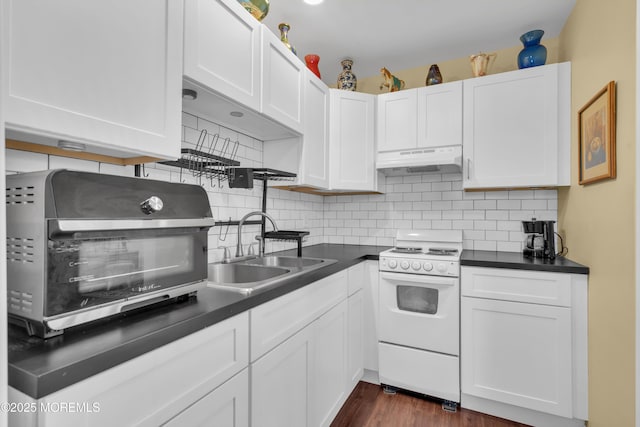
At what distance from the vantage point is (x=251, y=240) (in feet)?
7.24

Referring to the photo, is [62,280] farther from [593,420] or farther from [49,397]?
[593,420]

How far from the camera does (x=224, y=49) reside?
1.48 meters

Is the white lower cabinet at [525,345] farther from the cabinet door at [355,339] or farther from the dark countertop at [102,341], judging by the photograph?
the dark countertop at [102,341]

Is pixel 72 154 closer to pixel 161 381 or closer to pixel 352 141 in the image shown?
pixel 161 381

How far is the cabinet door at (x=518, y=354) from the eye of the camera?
1897 mm

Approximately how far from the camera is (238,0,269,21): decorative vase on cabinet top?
1.68m

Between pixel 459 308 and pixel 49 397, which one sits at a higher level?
pixel 49 397

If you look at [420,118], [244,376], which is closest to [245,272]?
[244,376]

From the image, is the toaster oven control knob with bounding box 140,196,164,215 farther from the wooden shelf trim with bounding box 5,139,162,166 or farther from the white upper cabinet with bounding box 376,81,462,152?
the white upper cabinet with bounding box 376,81,462,152

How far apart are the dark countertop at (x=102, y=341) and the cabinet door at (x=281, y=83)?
1.12 m

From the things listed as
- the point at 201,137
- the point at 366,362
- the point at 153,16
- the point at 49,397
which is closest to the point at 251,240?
the point at 201,137

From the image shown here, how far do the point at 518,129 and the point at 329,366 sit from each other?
202 centimetres

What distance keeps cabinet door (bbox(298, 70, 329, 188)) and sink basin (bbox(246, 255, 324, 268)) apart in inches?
20.7

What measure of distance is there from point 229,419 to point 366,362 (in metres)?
1.53
